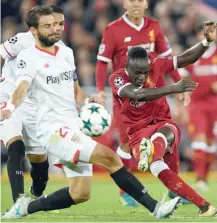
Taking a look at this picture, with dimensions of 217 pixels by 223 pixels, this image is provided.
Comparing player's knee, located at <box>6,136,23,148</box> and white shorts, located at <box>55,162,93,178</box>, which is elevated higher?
player's knee, located at <box>6,136,23,148</box>

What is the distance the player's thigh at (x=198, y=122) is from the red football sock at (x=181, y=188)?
460cm

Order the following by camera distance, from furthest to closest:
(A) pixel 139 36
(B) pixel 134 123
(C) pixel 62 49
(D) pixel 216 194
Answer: (D) pixel 216 194 → (A) pixel 139 36 → (B) pixel 134 123 → (C) pixel 62 49

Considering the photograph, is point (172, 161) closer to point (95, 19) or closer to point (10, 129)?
point (10, 129)

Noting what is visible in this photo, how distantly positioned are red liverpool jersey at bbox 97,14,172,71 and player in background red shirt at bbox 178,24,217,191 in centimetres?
253

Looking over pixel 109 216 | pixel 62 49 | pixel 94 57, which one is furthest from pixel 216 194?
pixel 94 57

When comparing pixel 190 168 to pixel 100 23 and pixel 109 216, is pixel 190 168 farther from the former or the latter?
pixel 109 216

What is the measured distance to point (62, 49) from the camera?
820 centimetres

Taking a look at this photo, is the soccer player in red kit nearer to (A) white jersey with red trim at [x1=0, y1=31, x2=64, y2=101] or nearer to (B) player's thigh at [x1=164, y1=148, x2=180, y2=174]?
(B) player's thigh at [x1=164, y1=148, x2=180, y2=174]

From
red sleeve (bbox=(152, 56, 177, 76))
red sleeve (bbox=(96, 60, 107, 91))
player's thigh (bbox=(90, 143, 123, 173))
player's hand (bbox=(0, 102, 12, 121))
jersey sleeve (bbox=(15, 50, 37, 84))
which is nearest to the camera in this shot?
player's hand (bbox=(0, 102, 12, 121))

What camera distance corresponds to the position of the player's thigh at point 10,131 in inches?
341

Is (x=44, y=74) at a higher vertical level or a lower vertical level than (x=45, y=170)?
higher

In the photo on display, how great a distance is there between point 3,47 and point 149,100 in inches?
65.1

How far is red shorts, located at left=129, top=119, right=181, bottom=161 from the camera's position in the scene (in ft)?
28.1

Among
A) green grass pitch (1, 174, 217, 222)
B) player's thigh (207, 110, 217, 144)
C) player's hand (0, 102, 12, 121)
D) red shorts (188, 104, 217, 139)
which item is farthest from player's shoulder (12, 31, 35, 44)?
player's thigh (207, 110, 217, 144)
